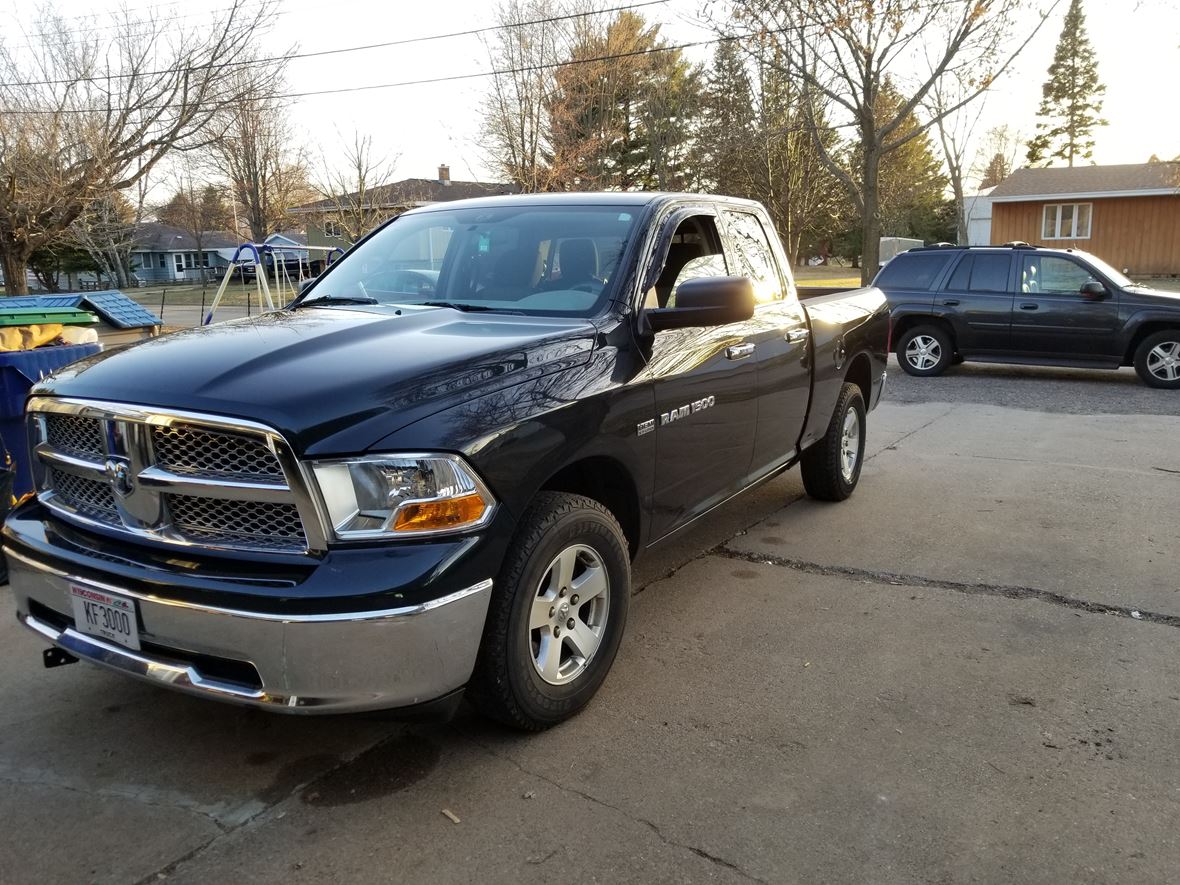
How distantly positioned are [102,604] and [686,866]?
191cm

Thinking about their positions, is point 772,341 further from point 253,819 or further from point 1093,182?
point 1093,182

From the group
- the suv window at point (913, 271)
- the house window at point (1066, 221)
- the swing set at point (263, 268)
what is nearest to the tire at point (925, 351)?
the suv window at point (913, 271)

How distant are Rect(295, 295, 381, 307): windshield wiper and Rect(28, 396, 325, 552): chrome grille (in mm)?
1446

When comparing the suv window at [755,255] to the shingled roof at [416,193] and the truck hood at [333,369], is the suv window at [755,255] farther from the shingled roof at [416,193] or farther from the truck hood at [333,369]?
the shingled roof at [416,193]

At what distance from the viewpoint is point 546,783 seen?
2.96 m

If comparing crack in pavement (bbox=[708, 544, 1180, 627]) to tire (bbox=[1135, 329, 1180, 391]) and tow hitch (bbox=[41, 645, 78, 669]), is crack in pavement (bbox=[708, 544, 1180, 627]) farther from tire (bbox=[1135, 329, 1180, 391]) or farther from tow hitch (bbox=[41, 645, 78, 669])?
tire (bbox=[1135, 329, 1180, 391])

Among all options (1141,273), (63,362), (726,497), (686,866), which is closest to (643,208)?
(726,497)

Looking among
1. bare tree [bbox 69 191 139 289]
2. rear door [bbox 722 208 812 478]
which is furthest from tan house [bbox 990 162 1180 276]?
rear door [bbox 722 208 812 478]

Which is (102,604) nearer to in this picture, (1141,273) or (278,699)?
(278,699)

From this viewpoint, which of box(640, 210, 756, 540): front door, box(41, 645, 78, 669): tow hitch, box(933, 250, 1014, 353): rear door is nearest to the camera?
box(41, 645, 78, 669): tow hitch

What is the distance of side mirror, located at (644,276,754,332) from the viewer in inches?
144

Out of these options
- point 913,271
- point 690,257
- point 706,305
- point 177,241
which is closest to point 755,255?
point 690,257

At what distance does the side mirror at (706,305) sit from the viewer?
3658 mm

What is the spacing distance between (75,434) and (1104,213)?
1522 inches
